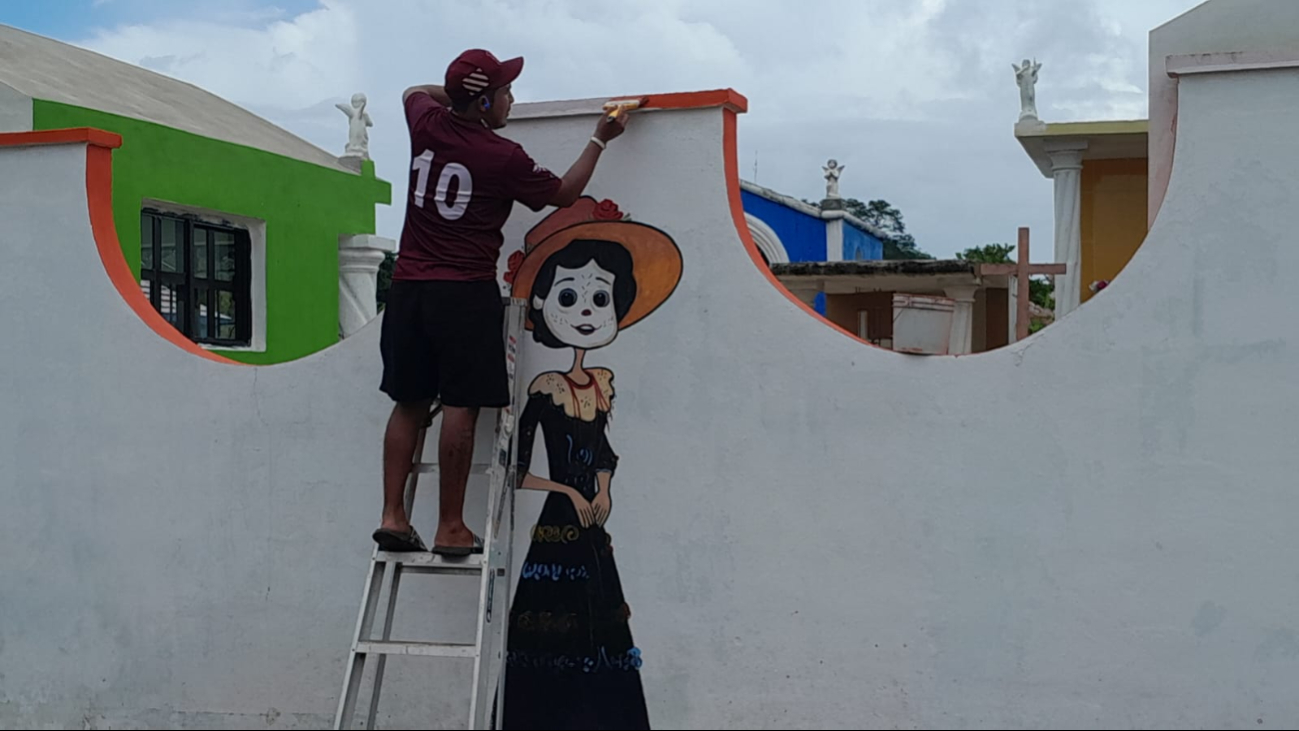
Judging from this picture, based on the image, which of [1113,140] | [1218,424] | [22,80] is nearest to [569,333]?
[1218,424]

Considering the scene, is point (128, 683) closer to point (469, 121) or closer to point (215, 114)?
point (469, 121)

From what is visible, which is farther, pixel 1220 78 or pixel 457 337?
pixel 457 337

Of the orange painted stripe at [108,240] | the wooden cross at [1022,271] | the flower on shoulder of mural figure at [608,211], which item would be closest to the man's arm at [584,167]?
the flower on shoulder of mural figure at [608,211]

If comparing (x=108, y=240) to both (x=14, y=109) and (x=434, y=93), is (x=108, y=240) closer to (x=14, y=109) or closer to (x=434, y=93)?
(x=434, y=93)

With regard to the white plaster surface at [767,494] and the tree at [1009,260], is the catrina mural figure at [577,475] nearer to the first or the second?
the white plaster surface at [767,494]

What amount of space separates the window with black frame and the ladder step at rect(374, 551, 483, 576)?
6089 mm

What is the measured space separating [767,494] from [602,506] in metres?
0.67

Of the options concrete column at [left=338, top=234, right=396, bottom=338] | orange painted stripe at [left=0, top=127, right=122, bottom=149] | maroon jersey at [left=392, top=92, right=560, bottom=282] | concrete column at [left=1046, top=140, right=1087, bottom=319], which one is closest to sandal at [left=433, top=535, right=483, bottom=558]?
maroon jersey at [left=392, top=92, right=560, bottom=282]

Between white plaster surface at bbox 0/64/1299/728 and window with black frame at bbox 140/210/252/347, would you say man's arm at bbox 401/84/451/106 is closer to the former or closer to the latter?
white plaster surface at bbox 0/64/1299/728

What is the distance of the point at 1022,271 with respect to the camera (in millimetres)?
7449

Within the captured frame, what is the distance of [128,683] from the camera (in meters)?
6.48

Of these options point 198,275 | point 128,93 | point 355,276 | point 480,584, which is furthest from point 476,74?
point 355,276

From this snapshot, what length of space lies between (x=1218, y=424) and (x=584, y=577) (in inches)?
95.8

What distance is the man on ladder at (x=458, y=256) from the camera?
553 cm
